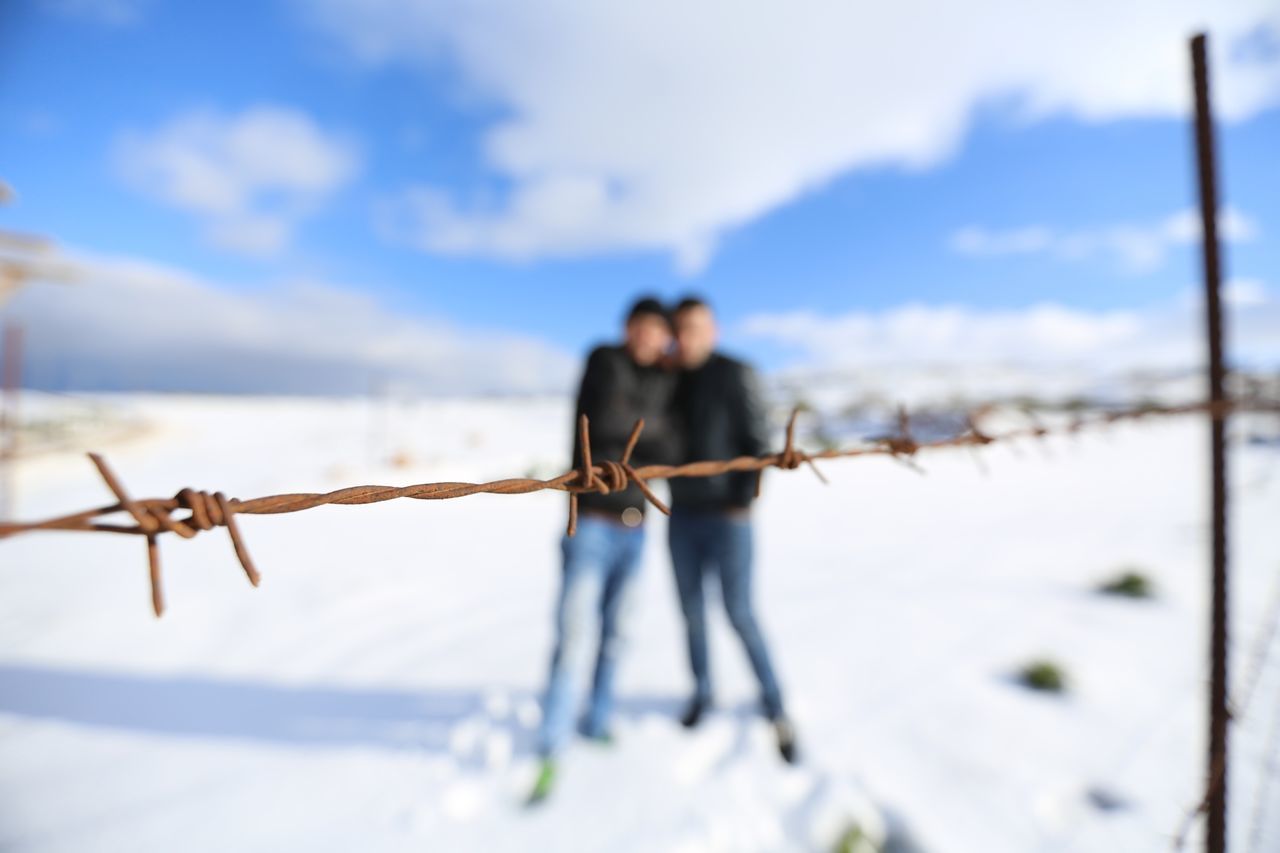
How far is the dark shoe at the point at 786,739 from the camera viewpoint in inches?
92.7

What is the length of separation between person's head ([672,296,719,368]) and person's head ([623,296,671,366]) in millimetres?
116

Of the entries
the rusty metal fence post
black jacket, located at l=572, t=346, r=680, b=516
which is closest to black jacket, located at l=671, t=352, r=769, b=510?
black jacket, located at l=572, t=346, r=680, b=516

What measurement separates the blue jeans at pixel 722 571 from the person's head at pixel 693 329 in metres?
0.68

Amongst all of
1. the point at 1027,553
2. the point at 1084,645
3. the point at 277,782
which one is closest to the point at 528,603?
the point at 277,782

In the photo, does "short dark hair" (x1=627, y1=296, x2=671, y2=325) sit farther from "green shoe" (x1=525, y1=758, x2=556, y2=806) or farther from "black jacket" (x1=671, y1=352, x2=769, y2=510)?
"green shoe" (x1=525, y1=758, x2=556, y2=806)

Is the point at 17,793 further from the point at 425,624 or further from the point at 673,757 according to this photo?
the point at 673,757

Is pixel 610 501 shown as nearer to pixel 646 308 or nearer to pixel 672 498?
pixel 672 498

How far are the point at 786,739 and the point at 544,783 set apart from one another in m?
1.06

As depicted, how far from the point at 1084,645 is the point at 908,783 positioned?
82.5 inches

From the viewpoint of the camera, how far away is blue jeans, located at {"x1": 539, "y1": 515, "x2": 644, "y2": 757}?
219cm

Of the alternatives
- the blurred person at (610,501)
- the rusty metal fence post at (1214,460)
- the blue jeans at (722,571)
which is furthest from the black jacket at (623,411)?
the rusty metal fence post at (1214,460)

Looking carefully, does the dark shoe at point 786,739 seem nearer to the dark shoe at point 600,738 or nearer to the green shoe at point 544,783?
the dark shoe at point 600,738

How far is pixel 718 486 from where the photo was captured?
7.17 ft

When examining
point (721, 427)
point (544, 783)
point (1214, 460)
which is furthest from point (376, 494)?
point (1214, 460)
